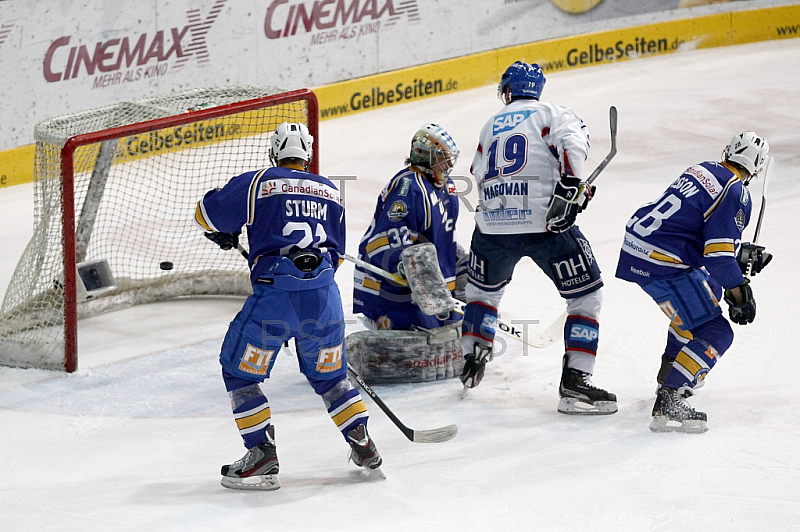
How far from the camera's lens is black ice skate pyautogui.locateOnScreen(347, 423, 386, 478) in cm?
389

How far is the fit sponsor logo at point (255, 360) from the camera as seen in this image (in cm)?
383

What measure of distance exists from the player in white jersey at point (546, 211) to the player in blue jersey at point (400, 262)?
0.29 m

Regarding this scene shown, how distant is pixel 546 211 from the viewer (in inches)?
181

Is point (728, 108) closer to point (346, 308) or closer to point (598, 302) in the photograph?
point (346, 308)

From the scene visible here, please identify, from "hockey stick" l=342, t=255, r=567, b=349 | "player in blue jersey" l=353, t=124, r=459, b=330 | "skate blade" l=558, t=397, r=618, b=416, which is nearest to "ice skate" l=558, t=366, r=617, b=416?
"skate blade" l=558, t=397, r=618, b=416

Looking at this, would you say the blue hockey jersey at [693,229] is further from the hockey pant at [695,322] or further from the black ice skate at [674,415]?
the black ice skate at [674,415]

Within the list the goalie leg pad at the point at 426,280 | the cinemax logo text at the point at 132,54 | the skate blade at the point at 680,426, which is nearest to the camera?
the skate blade at the point at 680,426

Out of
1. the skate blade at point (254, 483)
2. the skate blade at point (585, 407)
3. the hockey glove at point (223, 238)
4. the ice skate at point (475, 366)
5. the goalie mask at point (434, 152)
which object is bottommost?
the skate blade at point (254, 483)

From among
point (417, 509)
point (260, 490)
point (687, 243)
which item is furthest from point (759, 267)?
point (260, 490)

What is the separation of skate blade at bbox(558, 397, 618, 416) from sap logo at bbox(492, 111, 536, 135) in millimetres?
1117

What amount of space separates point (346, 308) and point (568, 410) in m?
1.86

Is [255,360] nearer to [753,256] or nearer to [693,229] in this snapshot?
[693,229]

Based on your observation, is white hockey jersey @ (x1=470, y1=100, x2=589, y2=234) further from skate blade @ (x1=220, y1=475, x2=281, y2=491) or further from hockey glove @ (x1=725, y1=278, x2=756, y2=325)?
skate blade @ (x1=220, y1=475, x2=281, y2=491)

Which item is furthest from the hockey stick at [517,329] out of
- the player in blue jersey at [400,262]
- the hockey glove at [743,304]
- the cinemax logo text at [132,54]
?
the cinemax logo text at [132,54]
